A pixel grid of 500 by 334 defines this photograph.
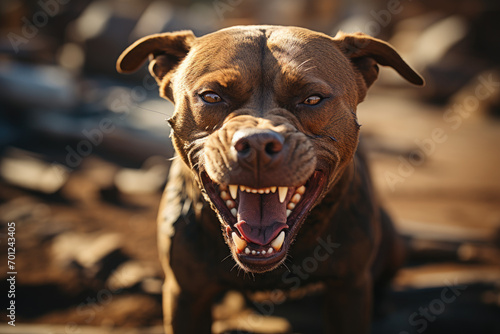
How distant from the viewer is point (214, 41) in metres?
2.31

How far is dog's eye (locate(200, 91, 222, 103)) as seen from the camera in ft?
7.18

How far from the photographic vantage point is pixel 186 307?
2.48 meters

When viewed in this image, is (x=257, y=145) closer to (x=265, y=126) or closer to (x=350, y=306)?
(x=265, y=126)

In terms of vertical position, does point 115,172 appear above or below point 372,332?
below

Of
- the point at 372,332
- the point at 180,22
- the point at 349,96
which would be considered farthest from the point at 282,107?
the point at 180,22

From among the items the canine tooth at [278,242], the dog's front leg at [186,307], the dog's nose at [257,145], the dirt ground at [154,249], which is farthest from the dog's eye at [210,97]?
the dirt ground at [154,249]

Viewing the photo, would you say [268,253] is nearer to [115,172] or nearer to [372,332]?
[372,332]

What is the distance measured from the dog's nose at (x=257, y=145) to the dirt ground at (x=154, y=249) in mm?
1940

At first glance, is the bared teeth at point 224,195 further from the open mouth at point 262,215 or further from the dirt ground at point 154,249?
the dirt ground at point 154,249

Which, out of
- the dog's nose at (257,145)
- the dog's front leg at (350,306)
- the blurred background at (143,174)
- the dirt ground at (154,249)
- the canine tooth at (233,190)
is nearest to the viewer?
the dog's nose at (257,145)

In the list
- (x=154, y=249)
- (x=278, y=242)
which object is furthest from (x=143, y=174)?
(x=278, y=242)

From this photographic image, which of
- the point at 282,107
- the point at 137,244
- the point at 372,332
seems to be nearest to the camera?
the point at 282,107

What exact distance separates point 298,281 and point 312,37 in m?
1.37

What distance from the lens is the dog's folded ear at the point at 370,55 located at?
2436 mm
